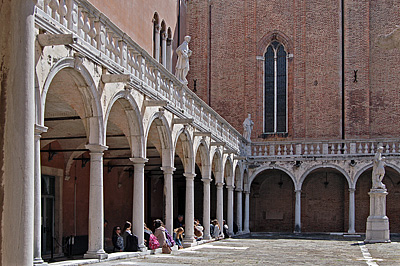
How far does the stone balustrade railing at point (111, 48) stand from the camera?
1042cm

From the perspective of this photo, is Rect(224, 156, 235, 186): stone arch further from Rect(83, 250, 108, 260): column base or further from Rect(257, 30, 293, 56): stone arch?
Rect(83, 250, 108, 260): column base

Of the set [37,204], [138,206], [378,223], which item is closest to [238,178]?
[378,223]

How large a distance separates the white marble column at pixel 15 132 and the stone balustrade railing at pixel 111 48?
609 cm

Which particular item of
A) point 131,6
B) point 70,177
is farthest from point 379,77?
point 70,177

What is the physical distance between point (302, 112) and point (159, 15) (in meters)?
9.49

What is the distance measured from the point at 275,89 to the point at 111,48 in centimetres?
2187

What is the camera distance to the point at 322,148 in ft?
96.9

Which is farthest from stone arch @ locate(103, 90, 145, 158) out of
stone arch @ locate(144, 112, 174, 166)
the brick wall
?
the brick wall

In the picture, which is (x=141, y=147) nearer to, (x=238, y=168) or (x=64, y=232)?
(x=64, y=232)

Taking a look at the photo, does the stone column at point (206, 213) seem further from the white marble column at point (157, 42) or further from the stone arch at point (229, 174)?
the white marble column at point (157, 42)

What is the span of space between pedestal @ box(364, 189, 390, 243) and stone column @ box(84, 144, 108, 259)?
1377 cm

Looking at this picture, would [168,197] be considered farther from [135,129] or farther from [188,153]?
[135,129]

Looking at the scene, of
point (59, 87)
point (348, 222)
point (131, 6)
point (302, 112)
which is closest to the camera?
point (59, 87)

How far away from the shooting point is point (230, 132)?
88.1 feet
